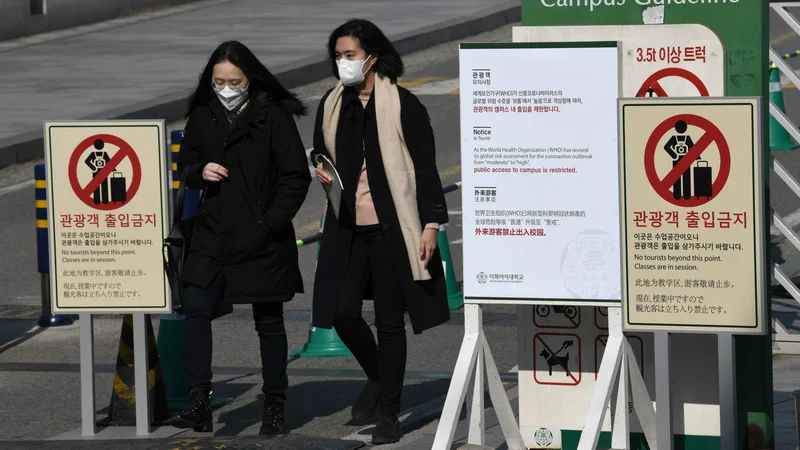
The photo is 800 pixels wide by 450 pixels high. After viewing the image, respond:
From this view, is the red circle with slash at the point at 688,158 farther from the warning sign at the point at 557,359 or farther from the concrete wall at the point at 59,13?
the concrete wall at the point at 59,13

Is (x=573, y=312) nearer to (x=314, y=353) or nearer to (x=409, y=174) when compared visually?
(x=409, y=174)

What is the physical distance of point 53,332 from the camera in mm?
10164

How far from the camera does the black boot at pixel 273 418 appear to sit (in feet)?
24.0

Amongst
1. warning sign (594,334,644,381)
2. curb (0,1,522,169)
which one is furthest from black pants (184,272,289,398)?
curb (0,1,522,169)

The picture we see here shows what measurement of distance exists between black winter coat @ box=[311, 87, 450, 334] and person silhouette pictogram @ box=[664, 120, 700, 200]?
5.40 ft

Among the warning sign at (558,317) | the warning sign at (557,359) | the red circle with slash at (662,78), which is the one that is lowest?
the warning sign at (557,359)

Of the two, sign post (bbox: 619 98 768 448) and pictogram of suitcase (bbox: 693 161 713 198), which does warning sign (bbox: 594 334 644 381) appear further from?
pictogram of suitcase (bbox: 693 161 713 198)

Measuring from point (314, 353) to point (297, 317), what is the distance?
1.22 meters

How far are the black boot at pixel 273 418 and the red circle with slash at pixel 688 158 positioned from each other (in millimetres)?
2341

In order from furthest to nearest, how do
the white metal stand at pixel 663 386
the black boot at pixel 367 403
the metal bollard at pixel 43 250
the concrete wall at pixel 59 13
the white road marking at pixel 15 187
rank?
1. the concrete wall at pixel 59 13
2. the white road marking at pixel 15 187
3. the metal bollard at pixel 43 250
4. the black boot at pixel 367 403
5. the white metal stand at pixel 663 386

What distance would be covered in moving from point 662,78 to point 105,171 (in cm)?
272

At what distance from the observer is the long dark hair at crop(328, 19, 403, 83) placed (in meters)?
7.33

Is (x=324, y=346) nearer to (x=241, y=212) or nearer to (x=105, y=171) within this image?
(x=241, y=212)

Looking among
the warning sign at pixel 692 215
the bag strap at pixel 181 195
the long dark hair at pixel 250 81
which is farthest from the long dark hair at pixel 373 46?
the warning sign at pixel 692 215
